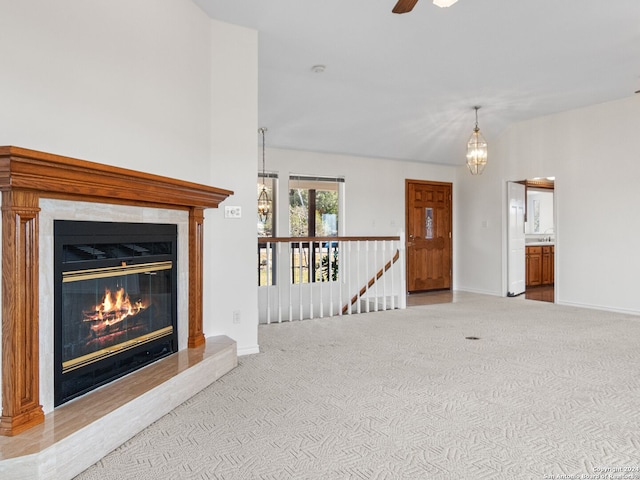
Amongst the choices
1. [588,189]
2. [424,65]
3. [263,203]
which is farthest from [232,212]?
[588,189]

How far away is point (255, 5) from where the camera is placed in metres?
3.25

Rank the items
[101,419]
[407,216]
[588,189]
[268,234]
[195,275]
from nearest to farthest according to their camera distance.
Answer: [101,419] → [195,275] → [588,189] → [268,234] → [407,216]

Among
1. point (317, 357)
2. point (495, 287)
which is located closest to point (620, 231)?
point (495, 287)

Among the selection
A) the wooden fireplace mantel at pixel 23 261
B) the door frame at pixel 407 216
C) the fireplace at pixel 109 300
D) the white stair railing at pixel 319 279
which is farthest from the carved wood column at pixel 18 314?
the door frame at pixel 407 216

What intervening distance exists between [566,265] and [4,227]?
6.42 m

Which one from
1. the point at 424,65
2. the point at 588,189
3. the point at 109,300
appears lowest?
the point at 109,300

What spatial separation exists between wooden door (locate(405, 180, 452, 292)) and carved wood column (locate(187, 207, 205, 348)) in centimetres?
507

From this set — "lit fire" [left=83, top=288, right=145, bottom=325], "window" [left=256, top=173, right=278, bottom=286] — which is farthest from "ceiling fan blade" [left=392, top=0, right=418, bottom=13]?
"window" [left=256, top=173, right=278, bottom=286]

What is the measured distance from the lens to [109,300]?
7.81 ft

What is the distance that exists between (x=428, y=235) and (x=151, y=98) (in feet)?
19.8

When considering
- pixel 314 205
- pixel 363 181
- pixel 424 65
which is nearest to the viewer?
pixel 424 65

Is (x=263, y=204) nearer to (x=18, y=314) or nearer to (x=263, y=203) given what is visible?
(x=263, y=203)

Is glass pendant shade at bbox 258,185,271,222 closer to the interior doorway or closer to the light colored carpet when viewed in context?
the light colored carpet

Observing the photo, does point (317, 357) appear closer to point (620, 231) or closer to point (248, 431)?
point (248, 431)
